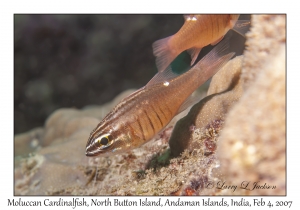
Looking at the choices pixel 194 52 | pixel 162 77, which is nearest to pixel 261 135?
pixel 194 52

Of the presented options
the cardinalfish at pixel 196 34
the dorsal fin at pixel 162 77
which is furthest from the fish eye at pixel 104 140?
the cardinalfish at pixel 196 34

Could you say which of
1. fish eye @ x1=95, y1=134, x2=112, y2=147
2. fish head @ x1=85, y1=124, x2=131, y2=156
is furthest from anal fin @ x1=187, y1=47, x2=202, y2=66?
fish eye @ x1=95, y1=134, x2=112, y2=147

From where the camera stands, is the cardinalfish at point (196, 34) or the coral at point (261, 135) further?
the cardinalfish at point (196, 34)

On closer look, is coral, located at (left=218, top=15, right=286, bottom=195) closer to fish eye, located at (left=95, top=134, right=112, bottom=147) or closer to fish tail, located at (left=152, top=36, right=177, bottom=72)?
fish tail, located at (left=152, top=36, right=177, bottom=72)

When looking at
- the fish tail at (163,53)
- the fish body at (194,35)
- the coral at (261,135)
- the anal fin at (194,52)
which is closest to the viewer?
the coral at (261,135)

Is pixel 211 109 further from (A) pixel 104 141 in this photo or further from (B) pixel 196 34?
(A) pixel 104 141

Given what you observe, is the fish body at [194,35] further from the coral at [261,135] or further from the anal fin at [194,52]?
the coral at [261,135]
